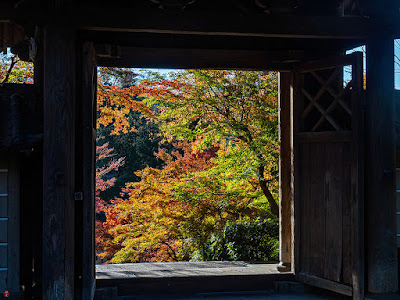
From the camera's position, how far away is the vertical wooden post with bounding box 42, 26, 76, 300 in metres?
4.77

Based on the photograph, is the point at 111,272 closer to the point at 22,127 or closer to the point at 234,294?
the point at 234,294

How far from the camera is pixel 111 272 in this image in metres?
6.69

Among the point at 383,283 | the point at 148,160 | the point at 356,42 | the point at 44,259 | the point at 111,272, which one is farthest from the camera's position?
the point at 148,160

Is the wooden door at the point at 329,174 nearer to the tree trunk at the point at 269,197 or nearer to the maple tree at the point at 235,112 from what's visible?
the maple tree at the point at 235,112

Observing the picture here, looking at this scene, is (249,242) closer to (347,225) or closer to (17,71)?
(347,225)

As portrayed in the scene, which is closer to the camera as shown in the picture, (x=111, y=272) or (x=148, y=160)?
(x=111, y=272)

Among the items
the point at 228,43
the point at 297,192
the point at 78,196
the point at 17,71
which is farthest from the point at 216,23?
the point at 17,71

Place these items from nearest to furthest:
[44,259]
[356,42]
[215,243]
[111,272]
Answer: [44,259] → [356,42] → [111,272] → [215,243]

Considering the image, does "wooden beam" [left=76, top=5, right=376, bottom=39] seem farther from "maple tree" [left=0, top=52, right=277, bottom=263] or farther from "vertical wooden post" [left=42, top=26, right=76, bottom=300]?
"maple tree" [left=0, top=52, right=277, bottom=263]

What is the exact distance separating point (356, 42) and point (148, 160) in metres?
14.8

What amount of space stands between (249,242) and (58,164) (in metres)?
5.06

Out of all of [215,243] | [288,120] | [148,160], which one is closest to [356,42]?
[288,120]

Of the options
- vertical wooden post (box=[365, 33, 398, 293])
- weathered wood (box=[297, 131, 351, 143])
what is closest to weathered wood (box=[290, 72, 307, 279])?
weathered wood (box=[297, 131, 351, 143])

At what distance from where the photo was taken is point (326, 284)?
575cm
